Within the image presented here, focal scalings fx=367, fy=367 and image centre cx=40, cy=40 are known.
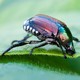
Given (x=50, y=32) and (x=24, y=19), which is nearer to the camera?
(x=50, y=32)

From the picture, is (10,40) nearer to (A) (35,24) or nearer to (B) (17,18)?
(A) (35,24)

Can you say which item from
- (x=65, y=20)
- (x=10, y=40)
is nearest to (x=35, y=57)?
(x=10, y=40)

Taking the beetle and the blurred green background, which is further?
the beetle

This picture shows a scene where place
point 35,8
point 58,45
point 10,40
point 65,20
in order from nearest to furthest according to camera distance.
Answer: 1. point 58,45
2. point 10,40
3. point 65,20
4. point 35,8

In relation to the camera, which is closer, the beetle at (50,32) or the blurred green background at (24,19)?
the blurred green background at (24,19)
